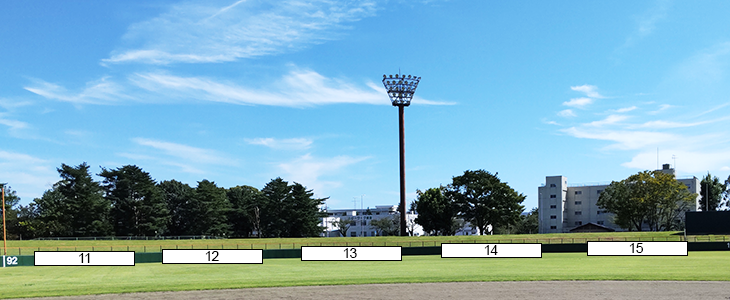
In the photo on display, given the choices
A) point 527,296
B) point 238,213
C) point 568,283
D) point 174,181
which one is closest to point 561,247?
point 568,283

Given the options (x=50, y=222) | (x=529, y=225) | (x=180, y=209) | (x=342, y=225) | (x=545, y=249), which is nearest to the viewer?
(x=545, y=249)

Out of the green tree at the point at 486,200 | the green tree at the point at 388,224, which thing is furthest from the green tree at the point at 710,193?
the green tree at the point at 388,224

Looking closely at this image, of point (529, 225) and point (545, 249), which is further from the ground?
point (545, 249)

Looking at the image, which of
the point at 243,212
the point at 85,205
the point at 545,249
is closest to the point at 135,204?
the point at 85,205

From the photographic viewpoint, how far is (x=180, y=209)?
121 metres

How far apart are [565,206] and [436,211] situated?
50190 millimetres

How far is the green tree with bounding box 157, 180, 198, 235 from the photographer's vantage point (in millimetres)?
118562

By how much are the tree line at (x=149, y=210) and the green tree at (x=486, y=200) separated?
31343 millimetres

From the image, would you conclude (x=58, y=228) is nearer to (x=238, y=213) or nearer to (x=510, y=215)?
(x=238, y=213)

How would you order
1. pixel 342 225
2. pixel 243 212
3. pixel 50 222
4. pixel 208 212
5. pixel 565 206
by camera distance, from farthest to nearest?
pixel 342 225, pixel 565 206, pixel 243 212, pixel 208 212, pixel 50 222

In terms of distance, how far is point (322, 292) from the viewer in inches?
945

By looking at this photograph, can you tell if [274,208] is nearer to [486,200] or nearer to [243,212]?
[243,212]

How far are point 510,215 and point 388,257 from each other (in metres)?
64.3

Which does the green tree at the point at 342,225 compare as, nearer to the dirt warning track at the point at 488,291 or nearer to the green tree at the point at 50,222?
the green tree at the point at 50,222
